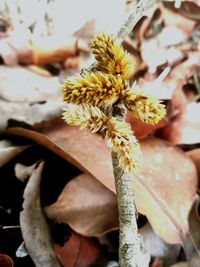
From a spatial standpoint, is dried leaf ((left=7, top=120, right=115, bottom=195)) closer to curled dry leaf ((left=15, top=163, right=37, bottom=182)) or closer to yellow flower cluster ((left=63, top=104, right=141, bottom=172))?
curled dry leaf ((left=15, top=163, right=37, bottom=182))

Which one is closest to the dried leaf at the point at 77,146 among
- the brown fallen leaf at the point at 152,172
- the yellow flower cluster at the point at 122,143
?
the brown fallen leaf at the point at 152,172

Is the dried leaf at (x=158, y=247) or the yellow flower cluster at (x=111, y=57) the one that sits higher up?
the yellow flower cluster at (x=111, y=57)

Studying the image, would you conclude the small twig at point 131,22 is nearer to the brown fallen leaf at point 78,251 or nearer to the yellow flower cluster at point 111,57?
the yellow flower cluster at point 111,57

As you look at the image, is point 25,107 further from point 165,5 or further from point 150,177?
point 165,5

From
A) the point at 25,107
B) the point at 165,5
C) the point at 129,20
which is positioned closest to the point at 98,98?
the point at 129,20

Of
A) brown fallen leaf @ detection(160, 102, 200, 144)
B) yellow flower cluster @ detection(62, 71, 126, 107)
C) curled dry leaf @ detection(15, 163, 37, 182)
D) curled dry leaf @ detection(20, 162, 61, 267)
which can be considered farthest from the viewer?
brown fallen leaf @ detection(160, 102, 200, 144)

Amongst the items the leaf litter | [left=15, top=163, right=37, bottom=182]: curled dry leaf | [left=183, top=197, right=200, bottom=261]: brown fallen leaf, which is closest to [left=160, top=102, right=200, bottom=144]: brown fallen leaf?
the leaf litter
